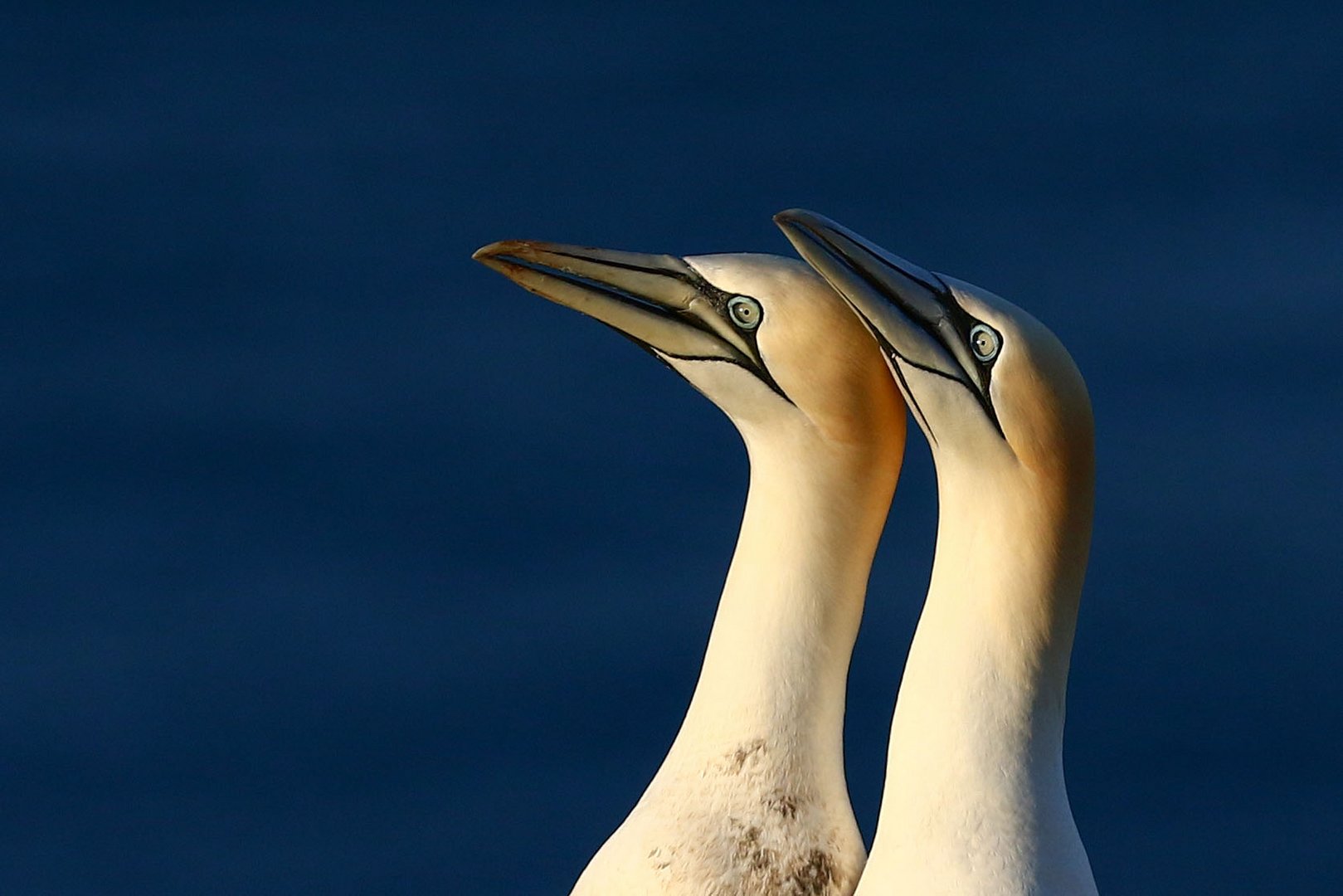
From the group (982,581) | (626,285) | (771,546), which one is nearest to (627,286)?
(626,285)

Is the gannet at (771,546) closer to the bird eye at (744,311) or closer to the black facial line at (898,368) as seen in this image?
the bird eye at (744,311)

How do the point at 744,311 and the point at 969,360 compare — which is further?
the point at 744,311

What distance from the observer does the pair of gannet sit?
547 centimetres

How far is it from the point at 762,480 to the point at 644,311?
0.41 m

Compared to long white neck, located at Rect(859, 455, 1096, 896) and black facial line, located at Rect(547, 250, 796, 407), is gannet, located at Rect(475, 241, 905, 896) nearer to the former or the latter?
black facial line, located at Rect(547, 250, 796, 407)

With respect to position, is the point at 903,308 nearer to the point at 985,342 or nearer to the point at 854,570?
the point at 985,342

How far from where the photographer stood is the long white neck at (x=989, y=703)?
5.45m

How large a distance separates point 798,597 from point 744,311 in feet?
1.87

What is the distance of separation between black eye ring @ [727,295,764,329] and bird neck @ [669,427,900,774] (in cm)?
23

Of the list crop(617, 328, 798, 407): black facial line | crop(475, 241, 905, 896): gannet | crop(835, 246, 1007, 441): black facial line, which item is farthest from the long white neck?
crop(617, 328, 798, 407): black facial line

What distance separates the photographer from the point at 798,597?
5.94 meters

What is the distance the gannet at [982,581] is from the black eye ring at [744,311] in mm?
358

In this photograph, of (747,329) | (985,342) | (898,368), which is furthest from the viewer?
(747,329)

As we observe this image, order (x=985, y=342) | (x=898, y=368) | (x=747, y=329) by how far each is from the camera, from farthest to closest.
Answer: (x=747, y=329) → (x=898, y=368) → (x=985, y=342)
